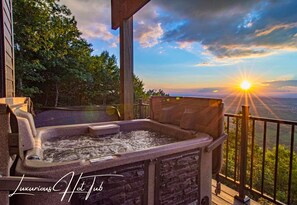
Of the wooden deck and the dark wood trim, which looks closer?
the dark wood trim

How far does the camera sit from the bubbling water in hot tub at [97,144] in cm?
201

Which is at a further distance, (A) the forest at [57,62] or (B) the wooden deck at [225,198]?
(A) the forest at [57,62]

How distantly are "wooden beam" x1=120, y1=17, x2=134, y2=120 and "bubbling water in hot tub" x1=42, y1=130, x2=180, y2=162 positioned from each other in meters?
0.42

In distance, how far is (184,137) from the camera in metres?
2.43

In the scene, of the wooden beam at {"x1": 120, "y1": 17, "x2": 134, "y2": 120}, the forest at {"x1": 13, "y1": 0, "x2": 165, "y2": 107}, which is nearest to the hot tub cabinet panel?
the wooden beam at {"x1": 120, "y1": 17, "x2": 134, "y2": 120}

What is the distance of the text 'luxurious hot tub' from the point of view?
1.23 meters

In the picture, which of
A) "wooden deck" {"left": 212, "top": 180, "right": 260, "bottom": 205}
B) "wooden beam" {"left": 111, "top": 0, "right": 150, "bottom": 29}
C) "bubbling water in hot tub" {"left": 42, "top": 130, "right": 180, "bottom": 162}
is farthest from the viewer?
"wooden beam" {"left": 111, "top": 0, "right": 150, "bottom": 29}

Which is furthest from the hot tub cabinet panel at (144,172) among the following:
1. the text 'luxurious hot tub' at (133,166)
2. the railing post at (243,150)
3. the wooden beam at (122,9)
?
the wooden beam at (122,9)

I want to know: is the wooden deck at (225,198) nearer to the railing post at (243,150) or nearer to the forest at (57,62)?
the railing post at (243,150)

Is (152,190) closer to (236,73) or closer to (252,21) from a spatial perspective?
(236,73)

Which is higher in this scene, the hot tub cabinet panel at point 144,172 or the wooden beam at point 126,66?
the wooden beam at point 126,66

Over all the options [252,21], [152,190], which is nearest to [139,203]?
[152,190]

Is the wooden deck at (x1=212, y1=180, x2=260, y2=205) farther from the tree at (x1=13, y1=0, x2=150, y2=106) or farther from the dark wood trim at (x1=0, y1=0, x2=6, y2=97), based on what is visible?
the tree at (x1=13, y1=0, x2=150, y2=106)

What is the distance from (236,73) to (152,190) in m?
3.15
